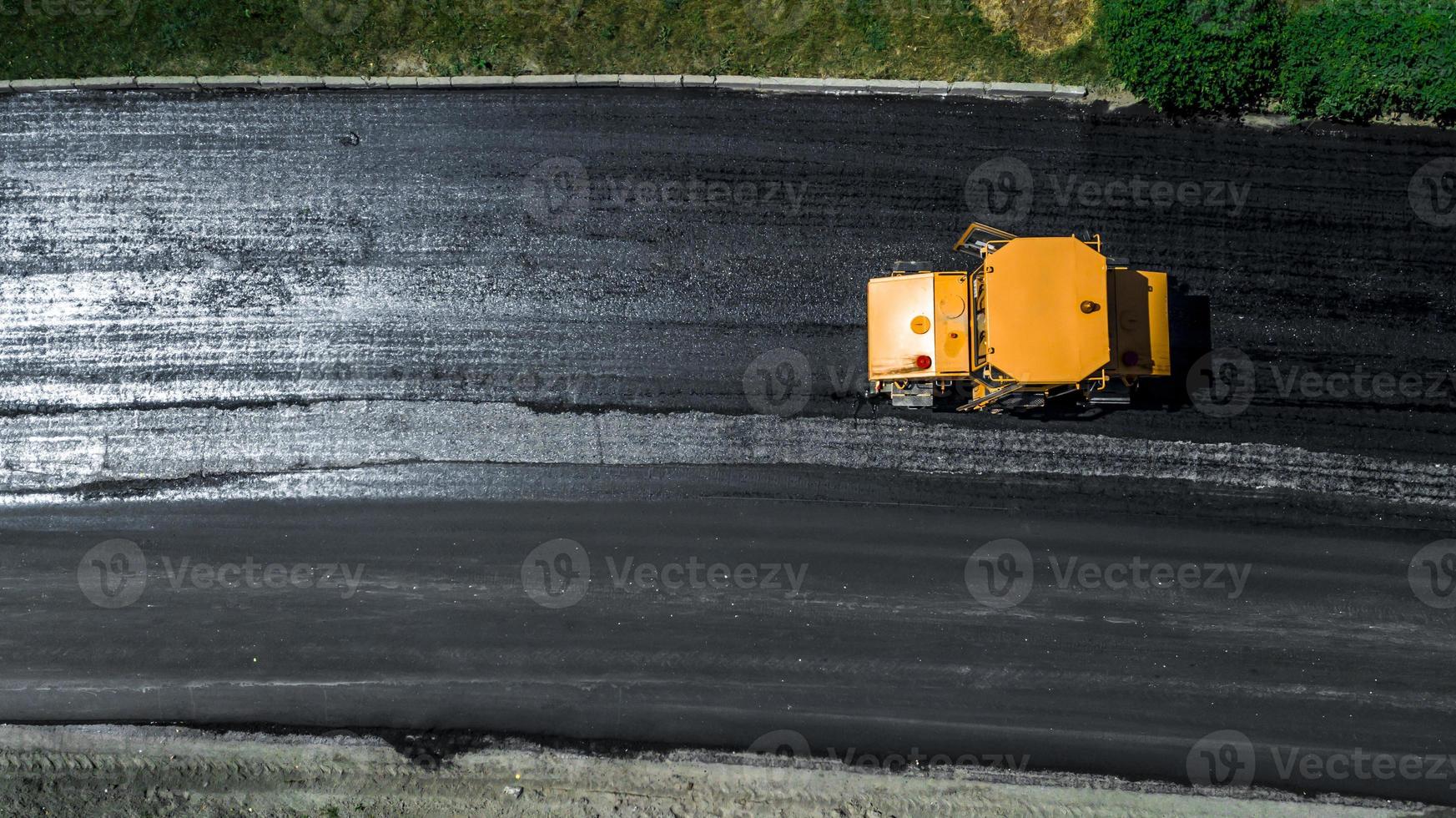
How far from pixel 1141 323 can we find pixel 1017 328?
213 centimetres

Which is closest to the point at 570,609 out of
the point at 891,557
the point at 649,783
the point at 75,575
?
the point at 649,783

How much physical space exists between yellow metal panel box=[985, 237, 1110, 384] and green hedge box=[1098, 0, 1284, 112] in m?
4.15

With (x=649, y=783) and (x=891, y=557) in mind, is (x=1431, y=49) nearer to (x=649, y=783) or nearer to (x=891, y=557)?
(x=891, y=557)

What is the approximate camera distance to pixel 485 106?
523 inches

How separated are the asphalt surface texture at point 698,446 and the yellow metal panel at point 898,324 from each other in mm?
949

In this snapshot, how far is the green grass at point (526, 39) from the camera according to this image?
1341 cm

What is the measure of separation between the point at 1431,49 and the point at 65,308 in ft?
68.4

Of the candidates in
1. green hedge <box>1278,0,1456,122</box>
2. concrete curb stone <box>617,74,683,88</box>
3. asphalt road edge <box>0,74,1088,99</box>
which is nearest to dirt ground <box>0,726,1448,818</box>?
asphalt road edge <box>0,74,1088,99</box>

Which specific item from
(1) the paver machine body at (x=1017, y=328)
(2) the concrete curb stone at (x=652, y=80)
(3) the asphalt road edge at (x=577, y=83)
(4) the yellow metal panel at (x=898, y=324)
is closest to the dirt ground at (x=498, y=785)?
(1) the paver machine body at (x=1017, y=328)

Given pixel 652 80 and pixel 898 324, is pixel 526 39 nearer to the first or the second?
pixel 652 80

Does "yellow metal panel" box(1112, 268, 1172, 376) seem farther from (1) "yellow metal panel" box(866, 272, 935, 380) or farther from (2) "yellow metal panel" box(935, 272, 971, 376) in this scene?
(1) "yellow metal panel" box(866, 272, 935, 380)

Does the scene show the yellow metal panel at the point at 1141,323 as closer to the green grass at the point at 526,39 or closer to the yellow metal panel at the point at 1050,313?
the yellow metal panel at the point at 1050,313

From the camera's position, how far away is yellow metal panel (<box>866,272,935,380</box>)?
11766 mm

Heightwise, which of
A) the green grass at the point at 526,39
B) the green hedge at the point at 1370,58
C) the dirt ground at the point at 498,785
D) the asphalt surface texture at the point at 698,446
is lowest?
the dirt ground at the point at 498,785
